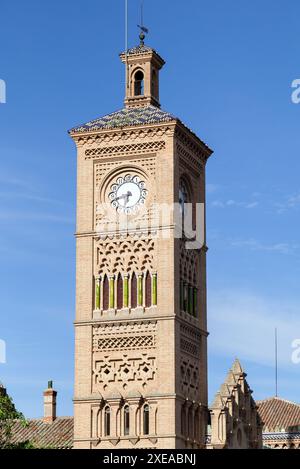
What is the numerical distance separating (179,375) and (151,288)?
388cm

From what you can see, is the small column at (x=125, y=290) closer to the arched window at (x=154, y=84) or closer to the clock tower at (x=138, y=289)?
the clock tower at (x=138, y=289)

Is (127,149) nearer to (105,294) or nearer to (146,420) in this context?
(105,294)

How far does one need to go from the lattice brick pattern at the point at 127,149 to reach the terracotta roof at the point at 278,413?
2221 cm

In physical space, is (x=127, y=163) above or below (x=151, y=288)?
above

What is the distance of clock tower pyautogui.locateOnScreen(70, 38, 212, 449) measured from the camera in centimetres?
5825

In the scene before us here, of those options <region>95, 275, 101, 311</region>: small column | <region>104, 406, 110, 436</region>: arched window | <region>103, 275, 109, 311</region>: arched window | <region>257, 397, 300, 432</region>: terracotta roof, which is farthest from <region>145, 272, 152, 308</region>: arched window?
<region>257, 397, 300, 432</region>: terracotta roof

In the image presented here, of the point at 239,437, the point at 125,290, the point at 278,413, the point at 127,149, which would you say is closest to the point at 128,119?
the point at 127,149

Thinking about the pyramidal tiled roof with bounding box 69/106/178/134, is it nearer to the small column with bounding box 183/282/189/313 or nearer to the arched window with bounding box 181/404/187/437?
the small column with bounding box 183/282/189/313

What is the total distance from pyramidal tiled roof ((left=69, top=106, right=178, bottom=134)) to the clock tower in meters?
0.05

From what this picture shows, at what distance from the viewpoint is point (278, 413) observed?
262 ft

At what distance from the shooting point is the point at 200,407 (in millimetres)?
61125

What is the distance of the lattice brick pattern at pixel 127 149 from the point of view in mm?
60688
